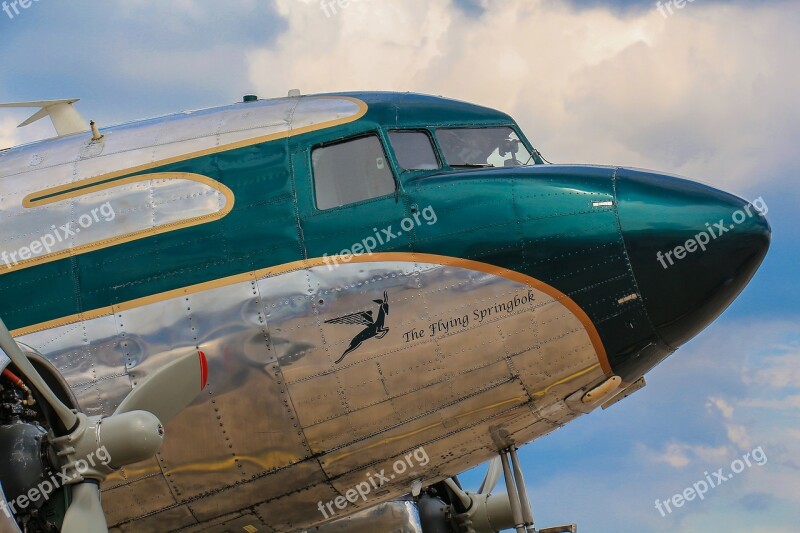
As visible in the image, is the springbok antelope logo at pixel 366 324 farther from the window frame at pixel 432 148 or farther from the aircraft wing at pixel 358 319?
the window frame at pixel 432 148

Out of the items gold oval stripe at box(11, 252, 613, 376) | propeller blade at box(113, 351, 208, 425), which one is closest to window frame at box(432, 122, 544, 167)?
gold oval stripe at box(11, 252, 613, 376)

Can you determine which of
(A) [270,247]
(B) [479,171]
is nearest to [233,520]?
(A) [270,247]

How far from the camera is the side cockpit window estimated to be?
516 inches

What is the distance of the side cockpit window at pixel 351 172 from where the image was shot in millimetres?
13117

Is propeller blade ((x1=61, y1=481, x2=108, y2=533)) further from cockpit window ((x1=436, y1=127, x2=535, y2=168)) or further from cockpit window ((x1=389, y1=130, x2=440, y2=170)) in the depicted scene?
cockpit window ((x1=436, y1=127, x2=535, y2=168))

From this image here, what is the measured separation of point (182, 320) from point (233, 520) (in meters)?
2.39

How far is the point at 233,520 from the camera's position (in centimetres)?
1316

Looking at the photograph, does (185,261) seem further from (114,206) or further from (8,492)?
(8,492)

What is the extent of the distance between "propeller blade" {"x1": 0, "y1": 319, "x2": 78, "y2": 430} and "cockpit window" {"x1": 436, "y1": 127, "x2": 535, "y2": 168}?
17.3 ft

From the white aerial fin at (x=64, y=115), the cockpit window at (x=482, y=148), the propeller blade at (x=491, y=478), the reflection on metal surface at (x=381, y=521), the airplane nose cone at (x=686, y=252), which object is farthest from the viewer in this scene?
the propeller blade at (x=491, y=478)

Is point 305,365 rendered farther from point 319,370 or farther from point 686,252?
point 686,252

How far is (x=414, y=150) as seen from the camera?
13602mm

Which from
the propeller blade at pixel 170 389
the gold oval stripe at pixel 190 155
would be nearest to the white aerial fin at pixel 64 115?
the gold oval stripe at pixel 190 155

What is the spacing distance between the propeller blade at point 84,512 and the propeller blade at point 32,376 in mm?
627
